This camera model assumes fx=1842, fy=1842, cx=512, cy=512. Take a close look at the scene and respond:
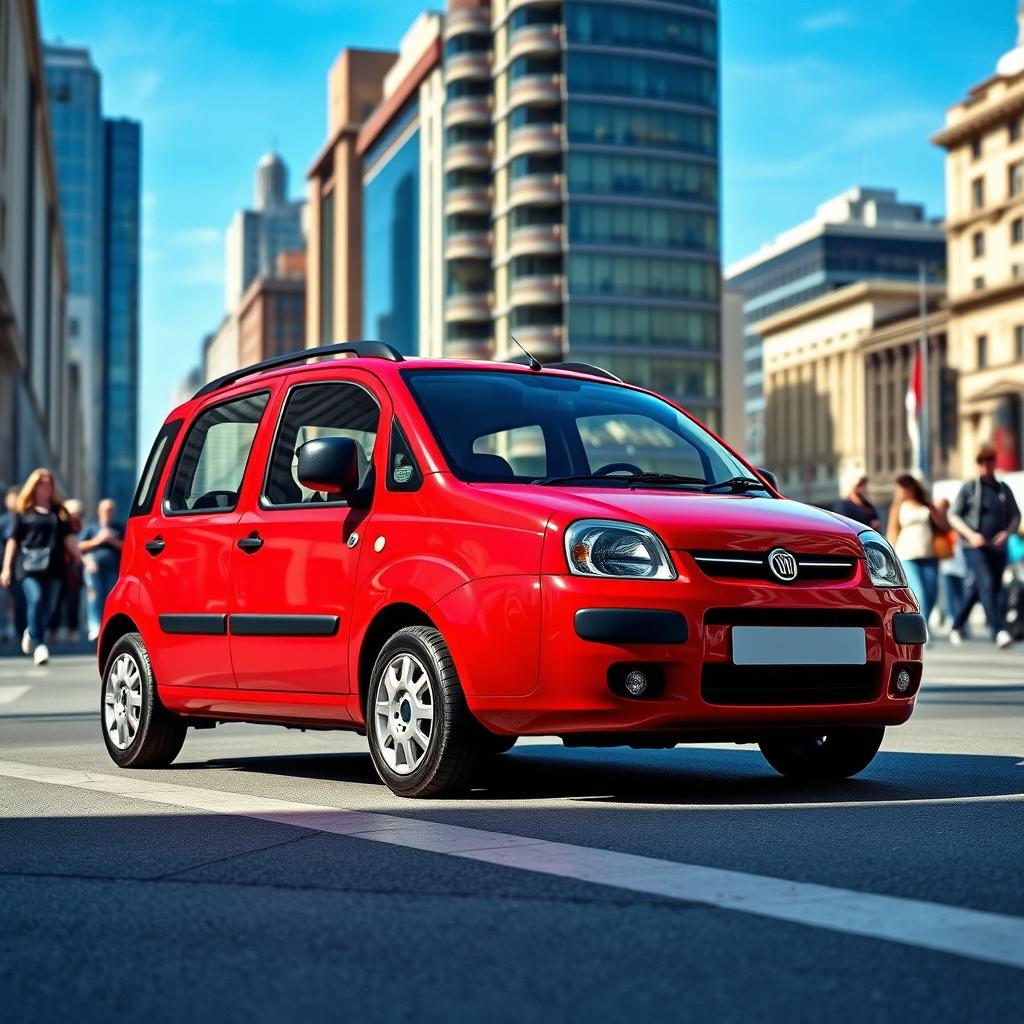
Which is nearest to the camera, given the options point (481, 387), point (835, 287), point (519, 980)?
point (519, 980)

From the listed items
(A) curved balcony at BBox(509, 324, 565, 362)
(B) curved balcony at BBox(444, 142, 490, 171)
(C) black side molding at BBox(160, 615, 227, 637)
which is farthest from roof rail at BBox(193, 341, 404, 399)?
(B) curved balcony at BBox(444, 142, 490, 171)

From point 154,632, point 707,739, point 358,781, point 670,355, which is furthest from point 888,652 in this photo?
point 670,355

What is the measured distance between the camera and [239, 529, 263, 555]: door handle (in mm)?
7379

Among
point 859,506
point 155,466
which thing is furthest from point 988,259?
point 155,466

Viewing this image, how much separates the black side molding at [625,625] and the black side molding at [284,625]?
4.04ft

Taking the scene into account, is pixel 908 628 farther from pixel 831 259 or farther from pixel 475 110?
pixel 831 259

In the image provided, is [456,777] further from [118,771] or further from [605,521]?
[118,771]

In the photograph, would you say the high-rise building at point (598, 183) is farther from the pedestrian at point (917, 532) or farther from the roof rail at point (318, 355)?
the roof rail at point (318, 355)

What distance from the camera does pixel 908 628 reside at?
21.9ft

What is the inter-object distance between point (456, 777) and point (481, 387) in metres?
1.66

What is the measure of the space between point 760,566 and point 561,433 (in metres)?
1.27

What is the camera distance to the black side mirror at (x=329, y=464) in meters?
6.79

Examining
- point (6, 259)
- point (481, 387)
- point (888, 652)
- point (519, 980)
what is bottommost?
point (519, 980)

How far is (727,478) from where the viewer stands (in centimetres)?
739
